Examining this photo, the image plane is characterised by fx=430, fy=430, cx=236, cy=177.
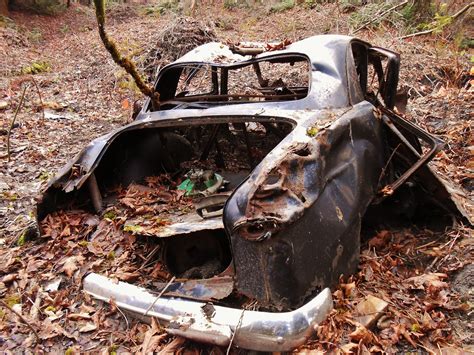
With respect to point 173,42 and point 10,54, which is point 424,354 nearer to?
point 173,42

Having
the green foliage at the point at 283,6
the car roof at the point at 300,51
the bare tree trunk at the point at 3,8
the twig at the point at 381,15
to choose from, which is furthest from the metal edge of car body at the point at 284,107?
the bare tree trunk at the point at 3,8

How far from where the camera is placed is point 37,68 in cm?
1014

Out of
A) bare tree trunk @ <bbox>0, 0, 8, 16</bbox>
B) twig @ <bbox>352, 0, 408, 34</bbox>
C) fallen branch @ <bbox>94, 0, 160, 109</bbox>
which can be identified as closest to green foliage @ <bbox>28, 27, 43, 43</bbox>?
bare tree trunk @ <bbox>0, 0, 8, 16</bbox>

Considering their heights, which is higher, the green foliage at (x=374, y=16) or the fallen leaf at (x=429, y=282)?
the green foliage at (x=374, y=16)

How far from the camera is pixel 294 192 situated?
2.28 m

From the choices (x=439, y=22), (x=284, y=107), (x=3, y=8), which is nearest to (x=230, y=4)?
(x=3, y=8)

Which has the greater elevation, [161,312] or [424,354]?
[161,312]

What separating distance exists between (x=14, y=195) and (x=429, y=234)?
418 centimetres

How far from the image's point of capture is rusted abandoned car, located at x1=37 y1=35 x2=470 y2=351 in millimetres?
2186

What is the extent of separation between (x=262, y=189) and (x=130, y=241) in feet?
4.42

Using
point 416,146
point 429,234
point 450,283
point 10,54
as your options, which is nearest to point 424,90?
point 416,146

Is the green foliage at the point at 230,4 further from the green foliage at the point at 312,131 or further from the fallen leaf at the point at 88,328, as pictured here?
the fallen leaf at the point at 88,328

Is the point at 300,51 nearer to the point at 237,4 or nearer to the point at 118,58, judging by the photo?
the point at 118,58

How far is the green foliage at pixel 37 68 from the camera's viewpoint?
9891 millimetres
